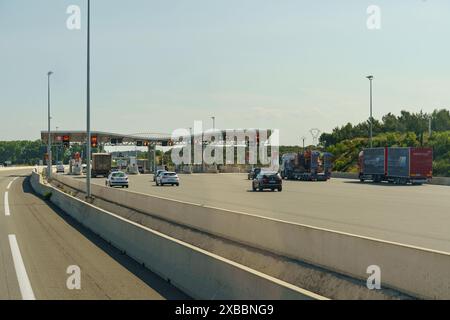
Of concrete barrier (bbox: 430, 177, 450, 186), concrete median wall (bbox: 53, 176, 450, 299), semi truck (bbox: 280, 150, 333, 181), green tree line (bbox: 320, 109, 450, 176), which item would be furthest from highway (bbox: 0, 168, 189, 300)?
green tree line (bbox: 320, 109, 450, 176)

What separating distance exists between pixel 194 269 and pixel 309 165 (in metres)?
58.5

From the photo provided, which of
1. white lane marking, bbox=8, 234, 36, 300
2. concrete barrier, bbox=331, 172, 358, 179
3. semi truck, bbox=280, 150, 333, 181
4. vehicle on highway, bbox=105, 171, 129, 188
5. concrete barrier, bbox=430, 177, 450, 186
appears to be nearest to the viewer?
white lane marking, bbox=8, 234, 36, 300

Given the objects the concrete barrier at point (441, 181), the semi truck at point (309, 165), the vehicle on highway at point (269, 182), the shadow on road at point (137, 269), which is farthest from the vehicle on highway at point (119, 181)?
the shadow on road at point (137, 269)

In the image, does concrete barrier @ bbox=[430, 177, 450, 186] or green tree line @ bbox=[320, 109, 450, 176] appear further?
green tree line @ bbox=[320, 109, 450, 176]

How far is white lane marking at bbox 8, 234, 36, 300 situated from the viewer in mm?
10883

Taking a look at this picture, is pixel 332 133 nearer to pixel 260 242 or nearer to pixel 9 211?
pixel 9 211

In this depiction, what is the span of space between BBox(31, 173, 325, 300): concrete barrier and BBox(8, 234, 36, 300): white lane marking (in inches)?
101

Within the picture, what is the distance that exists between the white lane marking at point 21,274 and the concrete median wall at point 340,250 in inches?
199

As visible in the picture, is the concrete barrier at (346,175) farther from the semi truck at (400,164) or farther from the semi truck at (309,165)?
the semi truck at (400,164)

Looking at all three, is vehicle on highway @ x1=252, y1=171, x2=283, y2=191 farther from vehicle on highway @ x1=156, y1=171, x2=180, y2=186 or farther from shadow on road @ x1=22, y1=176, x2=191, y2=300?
shadow on road @ x1=22, y1=176, x2=191, y2=300

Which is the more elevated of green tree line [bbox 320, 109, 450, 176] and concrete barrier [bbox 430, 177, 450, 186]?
green tree line [bbox 320, 109, 450, 176]

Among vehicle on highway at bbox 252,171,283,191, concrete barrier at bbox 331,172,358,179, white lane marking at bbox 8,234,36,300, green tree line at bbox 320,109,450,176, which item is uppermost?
green tree line at bbox 320,109,450,176

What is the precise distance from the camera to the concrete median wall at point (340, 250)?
848 cm
